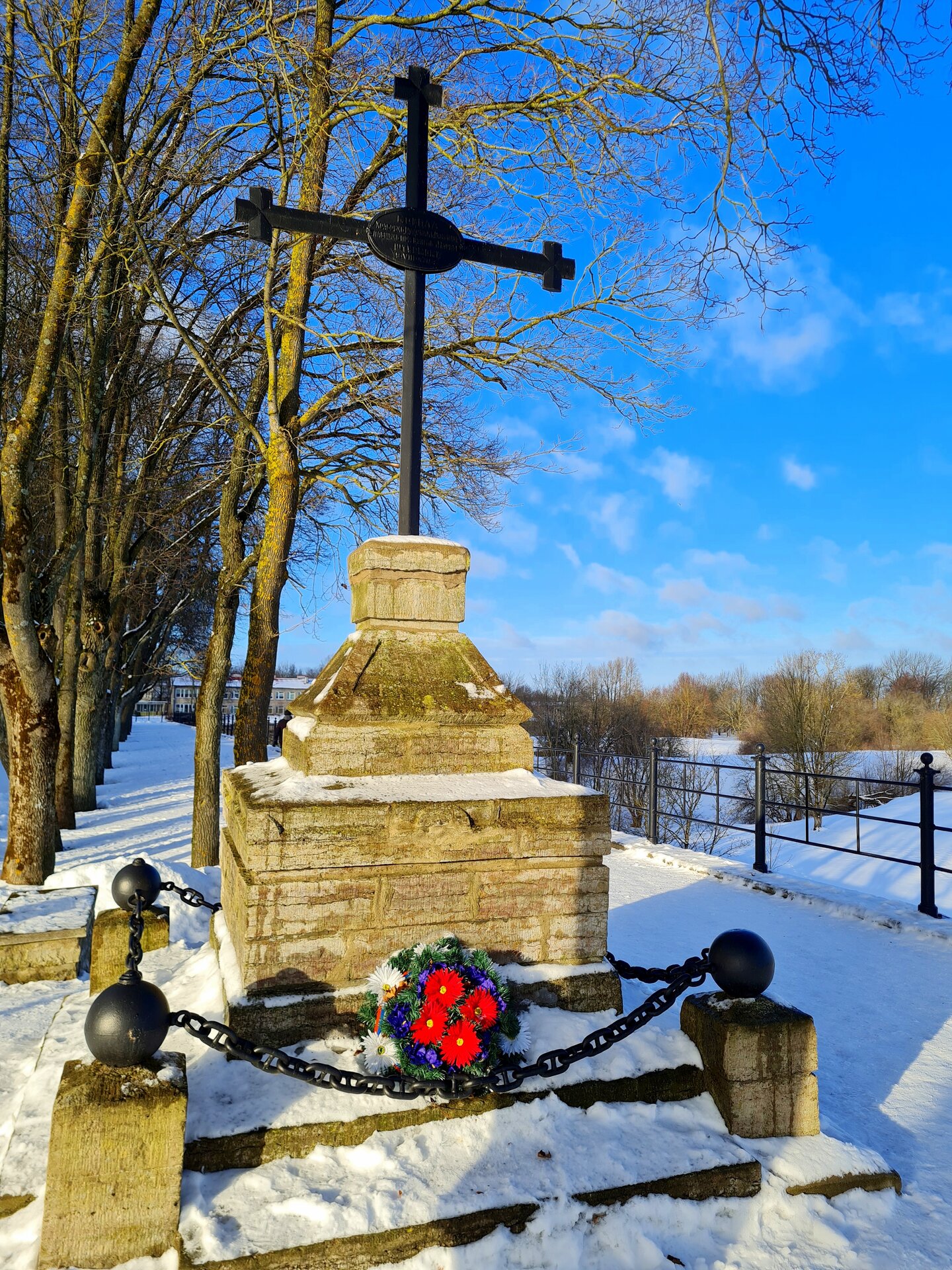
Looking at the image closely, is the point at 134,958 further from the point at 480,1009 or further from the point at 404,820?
the point at 480,1009

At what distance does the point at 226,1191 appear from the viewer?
2.34 metres

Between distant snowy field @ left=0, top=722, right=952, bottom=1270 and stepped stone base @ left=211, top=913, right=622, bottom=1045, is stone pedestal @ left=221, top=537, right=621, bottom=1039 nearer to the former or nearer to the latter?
stepped stone base @ left=211, top=913, right=622, bottom=1045

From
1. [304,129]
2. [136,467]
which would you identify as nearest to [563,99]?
[304,129]

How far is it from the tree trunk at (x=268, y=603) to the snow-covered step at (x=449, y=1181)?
203 inches

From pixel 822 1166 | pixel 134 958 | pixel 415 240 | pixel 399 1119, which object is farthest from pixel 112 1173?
pixel 415 240

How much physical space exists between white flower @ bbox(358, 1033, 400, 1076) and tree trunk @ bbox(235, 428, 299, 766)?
4865mm

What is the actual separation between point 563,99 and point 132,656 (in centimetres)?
1591

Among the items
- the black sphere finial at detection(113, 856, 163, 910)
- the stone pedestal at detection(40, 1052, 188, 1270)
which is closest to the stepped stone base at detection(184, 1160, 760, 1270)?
the stone pedestal at detection(40, 1052, 188, 1270)

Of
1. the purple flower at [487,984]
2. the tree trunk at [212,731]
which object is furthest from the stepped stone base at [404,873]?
the tree trunk at [212,731]

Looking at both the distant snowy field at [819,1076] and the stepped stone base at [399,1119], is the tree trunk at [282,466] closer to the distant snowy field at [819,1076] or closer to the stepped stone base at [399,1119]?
the distant snowy field at [819,1076]

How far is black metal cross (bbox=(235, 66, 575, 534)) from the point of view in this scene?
12.5 ft

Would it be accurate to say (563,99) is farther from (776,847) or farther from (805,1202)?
(776,847)

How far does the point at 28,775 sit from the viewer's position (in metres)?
7.82

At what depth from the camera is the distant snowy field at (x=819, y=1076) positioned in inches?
94.1
